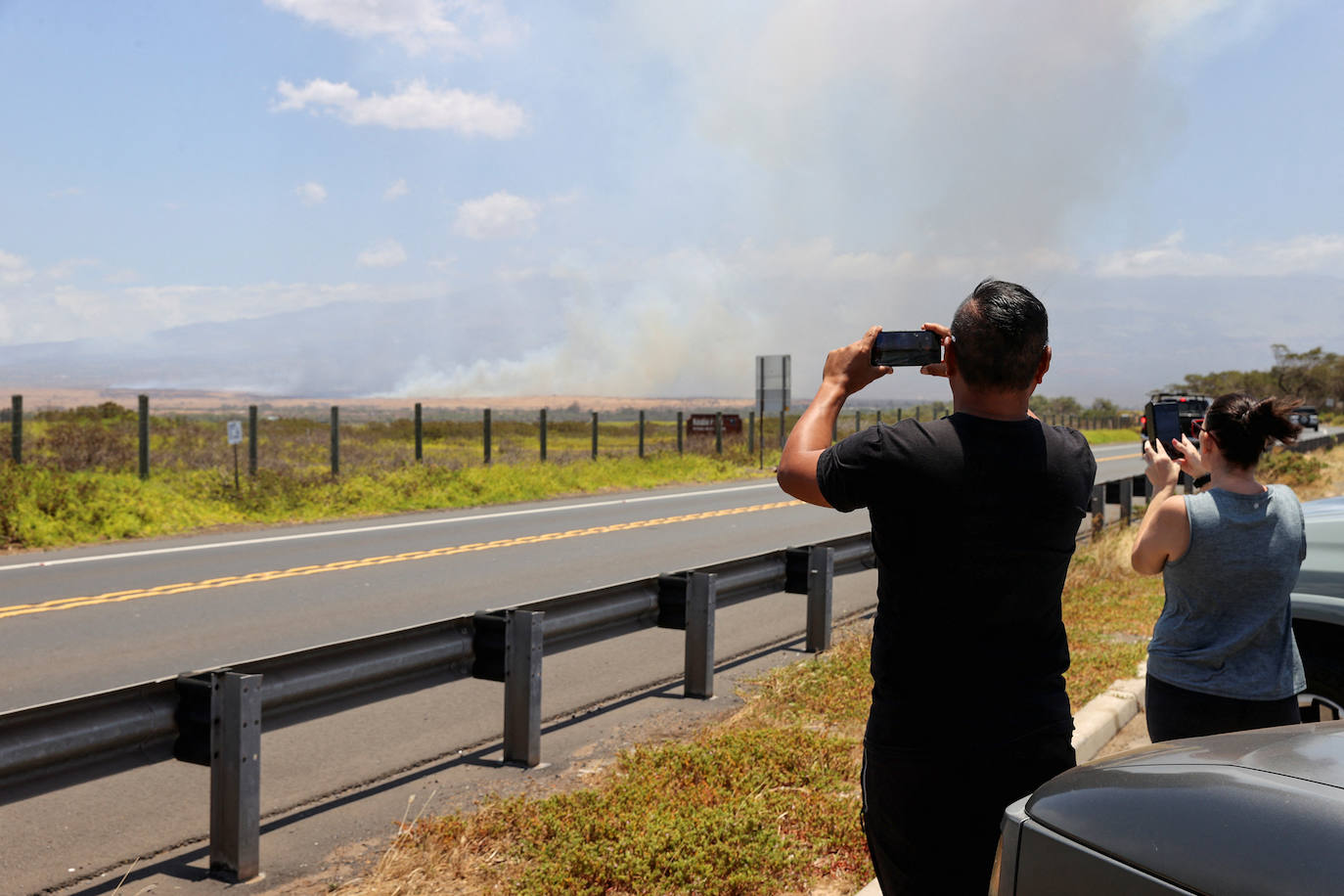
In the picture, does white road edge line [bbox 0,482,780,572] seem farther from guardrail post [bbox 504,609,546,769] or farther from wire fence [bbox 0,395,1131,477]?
guardrail post [bbox 504,609,546,769]

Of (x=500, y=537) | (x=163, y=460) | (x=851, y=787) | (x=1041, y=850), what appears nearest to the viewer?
(x=1041, y=850)

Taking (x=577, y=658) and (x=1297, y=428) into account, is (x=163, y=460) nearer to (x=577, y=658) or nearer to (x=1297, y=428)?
(x=577, y=658)

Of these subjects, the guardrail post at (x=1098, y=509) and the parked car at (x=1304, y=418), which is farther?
the guardrail post at (x=1098, y=509)

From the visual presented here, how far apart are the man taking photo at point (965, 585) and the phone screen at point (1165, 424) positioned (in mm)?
1778

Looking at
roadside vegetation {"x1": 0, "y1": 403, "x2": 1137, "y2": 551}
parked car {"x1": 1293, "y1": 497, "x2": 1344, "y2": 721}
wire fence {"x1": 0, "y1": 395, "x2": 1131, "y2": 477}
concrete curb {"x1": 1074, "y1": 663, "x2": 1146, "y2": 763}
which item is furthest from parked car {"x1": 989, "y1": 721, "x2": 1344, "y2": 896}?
roadside vegetation {"x1": 0, "y1": 403, "x2": 1137, "y2": 551}

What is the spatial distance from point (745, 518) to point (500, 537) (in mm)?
4591

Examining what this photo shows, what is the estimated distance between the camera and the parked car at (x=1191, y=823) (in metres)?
1.80

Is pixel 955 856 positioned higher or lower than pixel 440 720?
higher

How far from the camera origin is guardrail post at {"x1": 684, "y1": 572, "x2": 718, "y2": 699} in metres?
7.32

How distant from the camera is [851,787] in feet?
17.6

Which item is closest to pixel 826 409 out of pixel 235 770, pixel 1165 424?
pixel 1165 424

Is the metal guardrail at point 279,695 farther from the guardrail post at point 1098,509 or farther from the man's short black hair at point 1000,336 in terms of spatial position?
the guardrail post at point 1098,509

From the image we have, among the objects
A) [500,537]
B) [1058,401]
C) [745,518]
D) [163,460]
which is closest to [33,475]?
[500,537]

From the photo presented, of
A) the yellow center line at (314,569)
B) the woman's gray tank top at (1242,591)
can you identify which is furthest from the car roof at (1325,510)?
the yellow center line at (314,569)
